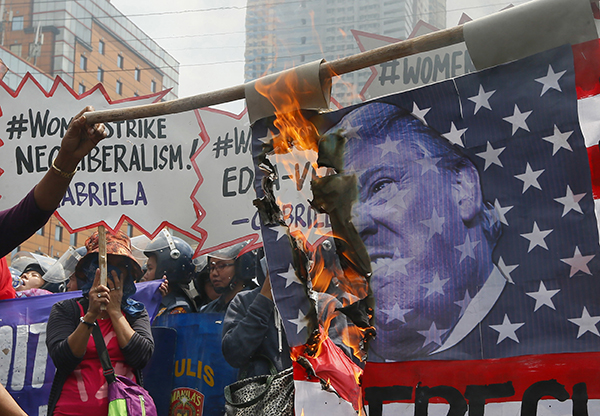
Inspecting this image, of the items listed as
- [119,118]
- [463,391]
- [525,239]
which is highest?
[119,118]

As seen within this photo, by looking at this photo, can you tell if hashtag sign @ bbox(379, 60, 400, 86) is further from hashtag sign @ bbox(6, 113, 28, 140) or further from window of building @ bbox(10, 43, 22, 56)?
window of building @ bbox(10, 43, 22, 56)

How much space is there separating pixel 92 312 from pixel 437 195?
2.43m

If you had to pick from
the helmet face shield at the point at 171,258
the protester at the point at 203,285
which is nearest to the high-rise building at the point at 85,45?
the helmet face shield at the point at 171,258

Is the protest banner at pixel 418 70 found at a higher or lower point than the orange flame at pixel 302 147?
higher

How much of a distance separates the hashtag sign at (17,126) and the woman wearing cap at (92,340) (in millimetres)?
1503

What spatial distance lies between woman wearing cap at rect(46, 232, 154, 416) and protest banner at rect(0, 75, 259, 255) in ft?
2.54

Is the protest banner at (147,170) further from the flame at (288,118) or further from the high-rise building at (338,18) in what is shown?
the flame at (288,118)

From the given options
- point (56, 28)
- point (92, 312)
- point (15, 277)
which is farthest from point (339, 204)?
point (56, 28)

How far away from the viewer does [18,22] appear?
49.1m

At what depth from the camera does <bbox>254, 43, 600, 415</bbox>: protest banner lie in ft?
6.89

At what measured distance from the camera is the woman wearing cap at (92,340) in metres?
3.71

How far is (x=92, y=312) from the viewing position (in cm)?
379

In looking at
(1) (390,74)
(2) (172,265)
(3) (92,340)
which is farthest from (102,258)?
(1) (390,74)

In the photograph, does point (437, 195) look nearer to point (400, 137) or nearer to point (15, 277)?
point (400, 137)
